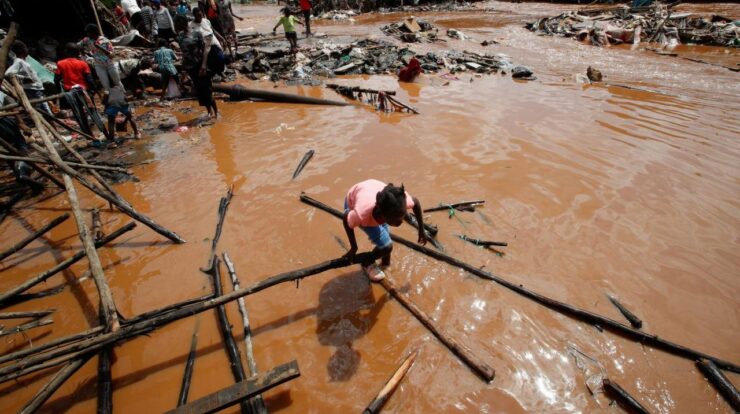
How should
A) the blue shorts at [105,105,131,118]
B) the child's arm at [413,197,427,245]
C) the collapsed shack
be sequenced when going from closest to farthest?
the child's arm at [413,197,427,245]
the blue shorts at [105,105,131,118]
the collapsed shack

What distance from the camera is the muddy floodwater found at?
2.88 m

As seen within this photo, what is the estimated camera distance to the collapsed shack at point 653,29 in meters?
16.2

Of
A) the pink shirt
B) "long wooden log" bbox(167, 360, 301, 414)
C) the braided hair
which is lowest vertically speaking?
"long wooden log" bbox(167, 360, 301, 414)

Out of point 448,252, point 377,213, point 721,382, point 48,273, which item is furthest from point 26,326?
point 721,382

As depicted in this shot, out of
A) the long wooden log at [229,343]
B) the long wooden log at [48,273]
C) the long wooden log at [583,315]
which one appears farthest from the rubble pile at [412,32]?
the long wooden log at [229,343]

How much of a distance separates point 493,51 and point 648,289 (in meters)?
15.4

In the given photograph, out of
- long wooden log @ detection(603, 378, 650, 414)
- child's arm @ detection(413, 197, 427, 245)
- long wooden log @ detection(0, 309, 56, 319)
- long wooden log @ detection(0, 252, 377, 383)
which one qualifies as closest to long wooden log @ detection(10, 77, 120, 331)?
long wooden log @ detection(0, 252, 377, 383)

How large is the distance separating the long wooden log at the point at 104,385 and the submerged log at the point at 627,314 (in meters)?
4.73

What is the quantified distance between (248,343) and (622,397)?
324cm

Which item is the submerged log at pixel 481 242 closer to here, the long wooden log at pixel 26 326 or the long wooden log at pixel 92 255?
the long wooden log at pixel 92 255

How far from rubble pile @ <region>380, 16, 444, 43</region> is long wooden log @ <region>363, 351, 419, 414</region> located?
61.5ft

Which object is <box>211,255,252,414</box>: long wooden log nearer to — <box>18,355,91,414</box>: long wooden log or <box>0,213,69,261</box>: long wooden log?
<box>18,355,91,414</box>: long wooden log

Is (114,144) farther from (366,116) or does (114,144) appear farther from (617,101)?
(617,101)

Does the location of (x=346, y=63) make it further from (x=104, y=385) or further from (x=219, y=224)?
(x=104, y=385)
